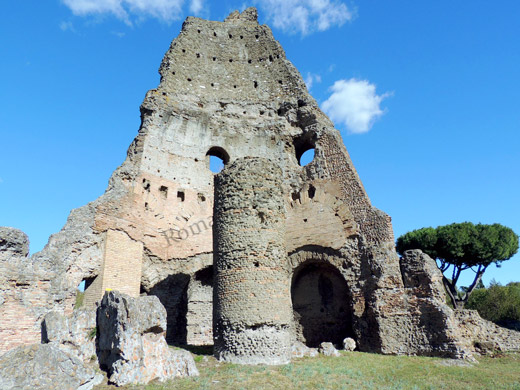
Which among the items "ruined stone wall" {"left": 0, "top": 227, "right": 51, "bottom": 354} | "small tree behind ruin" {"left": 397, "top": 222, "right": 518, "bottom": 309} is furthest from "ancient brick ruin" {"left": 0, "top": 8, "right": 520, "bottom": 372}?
"small tree behind ruin" {"left": 397, "top": 222, "right": 518, "bottom": 309}

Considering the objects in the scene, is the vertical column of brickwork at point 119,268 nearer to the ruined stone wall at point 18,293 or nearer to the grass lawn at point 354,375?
the ruined stone wall at point 18,293

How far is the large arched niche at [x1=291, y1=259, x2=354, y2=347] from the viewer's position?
12875 mm

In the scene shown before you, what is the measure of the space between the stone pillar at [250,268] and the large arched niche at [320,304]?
142 inches

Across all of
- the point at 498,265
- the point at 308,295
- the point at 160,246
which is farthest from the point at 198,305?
the point at 498,265

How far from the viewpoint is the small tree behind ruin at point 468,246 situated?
23203mm

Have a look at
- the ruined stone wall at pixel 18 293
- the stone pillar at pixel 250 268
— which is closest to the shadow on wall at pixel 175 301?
the ruined stone wall at pixel 18 293

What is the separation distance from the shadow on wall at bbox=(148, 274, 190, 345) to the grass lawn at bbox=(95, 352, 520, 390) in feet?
15.7

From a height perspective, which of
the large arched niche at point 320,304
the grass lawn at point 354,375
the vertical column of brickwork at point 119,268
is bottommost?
the grass lawn at point 354,375

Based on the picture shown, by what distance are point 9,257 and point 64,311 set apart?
1.95m

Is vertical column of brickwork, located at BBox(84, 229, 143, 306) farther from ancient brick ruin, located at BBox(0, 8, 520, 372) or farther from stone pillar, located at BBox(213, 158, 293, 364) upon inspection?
stone pillar, located at BBox(213, 158, 293, 364)

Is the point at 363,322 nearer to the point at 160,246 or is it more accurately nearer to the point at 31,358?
the point at 160,246

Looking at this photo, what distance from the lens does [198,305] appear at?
14000mm

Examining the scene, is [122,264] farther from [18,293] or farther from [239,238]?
[239,238]

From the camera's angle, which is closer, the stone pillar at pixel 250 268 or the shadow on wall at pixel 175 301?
the stone pillar at pixel 250 268
